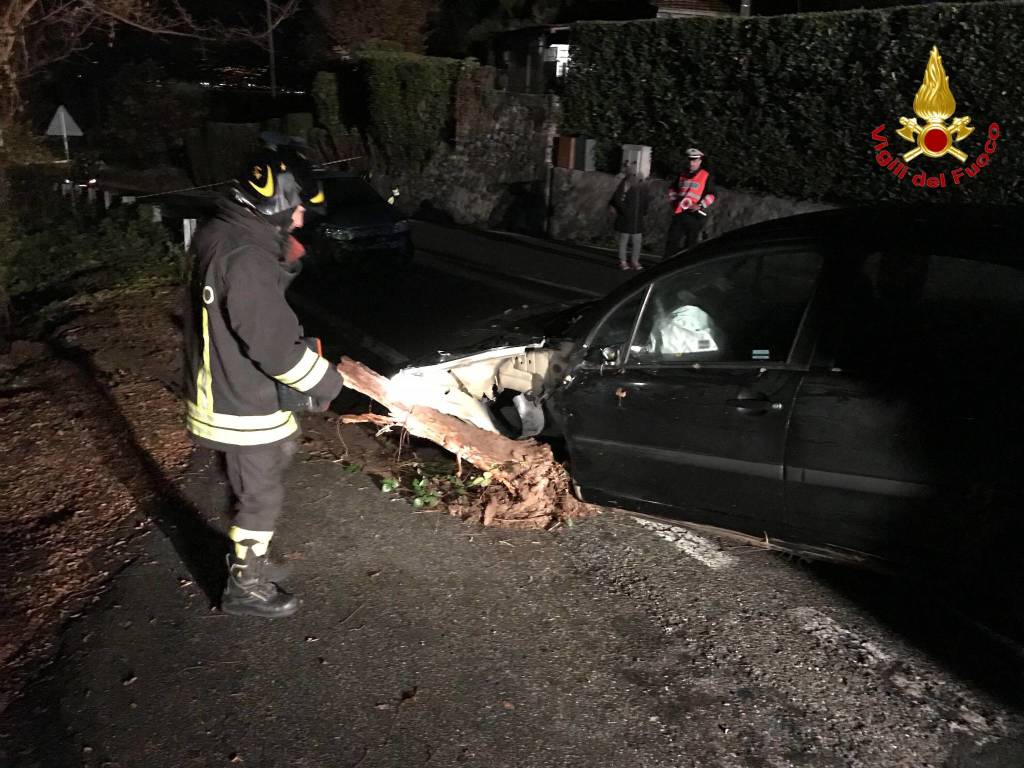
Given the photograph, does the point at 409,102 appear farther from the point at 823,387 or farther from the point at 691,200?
the point at 823,387

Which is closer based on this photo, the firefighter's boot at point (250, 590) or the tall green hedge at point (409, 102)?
the firefighter's boot at point (250, 590)

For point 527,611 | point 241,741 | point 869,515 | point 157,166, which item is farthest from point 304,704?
point 157,166

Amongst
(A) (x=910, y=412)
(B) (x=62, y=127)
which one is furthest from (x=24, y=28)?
(A) (x=910, y=412)

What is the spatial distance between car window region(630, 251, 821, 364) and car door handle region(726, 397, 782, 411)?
0.77ft

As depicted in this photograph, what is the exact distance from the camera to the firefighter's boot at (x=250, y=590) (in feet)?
12.8

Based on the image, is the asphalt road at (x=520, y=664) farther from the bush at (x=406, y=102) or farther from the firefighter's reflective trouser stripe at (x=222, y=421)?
the bush at (x=406, y=102)

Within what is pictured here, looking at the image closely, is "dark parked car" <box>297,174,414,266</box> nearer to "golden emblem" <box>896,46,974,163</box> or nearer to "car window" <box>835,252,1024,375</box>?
"golden emblem" <box>896,46,974,163</box>

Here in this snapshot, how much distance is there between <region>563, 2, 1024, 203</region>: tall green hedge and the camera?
37.0 ft

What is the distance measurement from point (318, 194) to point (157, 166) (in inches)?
1309

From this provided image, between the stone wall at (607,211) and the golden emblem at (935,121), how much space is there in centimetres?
160

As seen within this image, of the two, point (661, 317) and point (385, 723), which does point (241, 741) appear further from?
point (661, 317)

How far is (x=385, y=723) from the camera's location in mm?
3260

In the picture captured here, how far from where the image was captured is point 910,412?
3.43 m

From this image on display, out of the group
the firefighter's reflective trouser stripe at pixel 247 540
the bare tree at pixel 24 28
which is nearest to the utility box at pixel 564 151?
the bare tree at pixel 24 28
